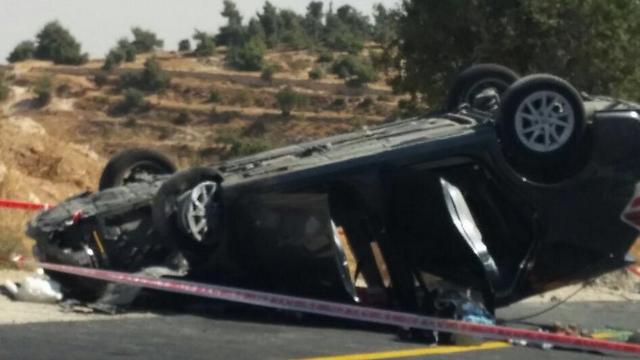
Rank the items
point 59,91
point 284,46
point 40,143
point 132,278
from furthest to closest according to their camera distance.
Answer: point 284,46 < point 59,91 < point 40,143 < point 132,278

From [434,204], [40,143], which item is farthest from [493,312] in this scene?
[40,143]

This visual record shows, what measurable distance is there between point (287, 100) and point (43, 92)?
9.28 meters

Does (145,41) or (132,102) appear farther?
(145,41)

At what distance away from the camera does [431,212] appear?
1085cm

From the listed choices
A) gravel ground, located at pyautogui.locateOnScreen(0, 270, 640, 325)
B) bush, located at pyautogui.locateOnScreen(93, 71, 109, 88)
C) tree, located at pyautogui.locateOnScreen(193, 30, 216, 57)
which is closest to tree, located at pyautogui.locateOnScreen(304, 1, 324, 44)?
tree, located at pyautogui.locateOnScreen(193, 30, 216, 57)

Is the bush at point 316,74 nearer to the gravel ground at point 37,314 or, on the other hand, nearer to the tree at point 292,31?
the tree at point 292,31

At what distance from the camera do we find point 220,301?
1139cm

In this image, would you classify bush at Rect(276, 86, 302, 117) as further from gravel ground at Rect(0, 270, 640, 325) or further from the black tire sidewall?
the black tire sidewall

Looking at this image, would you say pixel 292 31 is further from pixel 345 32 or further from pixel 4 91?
pixel 4 91

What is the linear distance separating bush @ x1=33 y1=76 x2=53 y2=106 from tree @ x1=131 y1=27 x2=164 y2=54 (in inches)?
746

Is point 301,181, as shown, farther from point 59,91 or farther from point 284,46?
point 284,46

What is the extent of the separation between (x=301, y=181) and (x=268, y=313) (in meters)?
1.09

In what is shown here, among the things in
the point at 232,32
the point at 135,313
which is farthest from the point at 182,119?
the point at 135,313

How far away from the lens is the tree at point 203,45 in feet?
232
